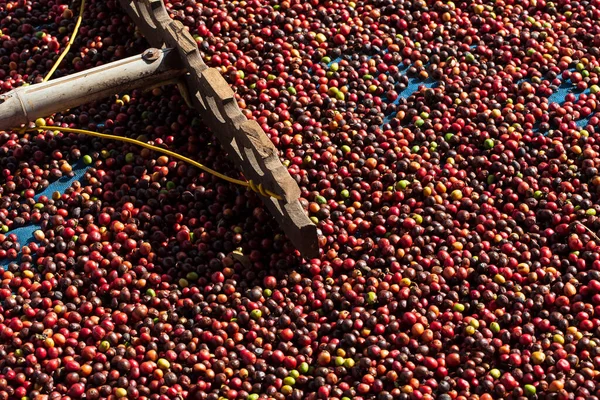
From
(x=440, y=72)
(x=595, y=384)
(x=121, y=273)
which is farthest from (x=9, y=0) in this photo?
(x=595, y=384)

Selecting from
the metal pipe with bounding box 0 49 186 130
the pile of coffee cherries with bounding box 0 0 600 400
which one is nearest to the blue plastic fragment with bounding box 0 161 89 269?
the pile of coffee cherries with bounding box 0 0 600 400

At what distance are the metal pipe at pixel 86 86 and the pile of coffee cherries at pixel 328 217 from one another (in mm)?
348

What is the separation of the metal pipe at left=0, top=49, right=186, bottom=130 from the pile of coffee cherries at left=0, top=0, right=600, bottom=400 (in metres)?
0.35

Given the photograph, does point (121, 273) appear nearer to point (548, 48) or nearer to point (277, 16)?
point (277, 16)

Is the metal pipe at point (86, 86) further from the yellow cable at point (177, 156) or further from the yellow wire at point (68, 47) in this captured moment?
the yellow wire at point (68, 47)

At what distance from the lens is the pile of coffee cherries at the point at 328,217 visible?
145 inches

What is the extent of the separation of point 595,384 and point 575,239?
866 millimetres

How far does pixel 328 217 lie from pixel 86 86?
1638mm

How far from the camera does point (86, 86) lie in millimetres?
4367

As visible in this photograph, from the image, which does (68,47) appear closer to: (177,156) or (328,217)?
(177,156)

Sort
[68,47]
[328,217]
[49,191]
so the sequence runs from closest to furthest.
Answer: [328,217] → [49,191] → [68,47]

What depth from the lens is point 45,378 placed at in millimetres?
3609

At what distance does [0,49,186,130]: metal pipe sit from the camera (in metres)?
4.21

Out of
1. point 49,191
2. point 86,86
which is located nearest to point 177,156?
point 86,86
